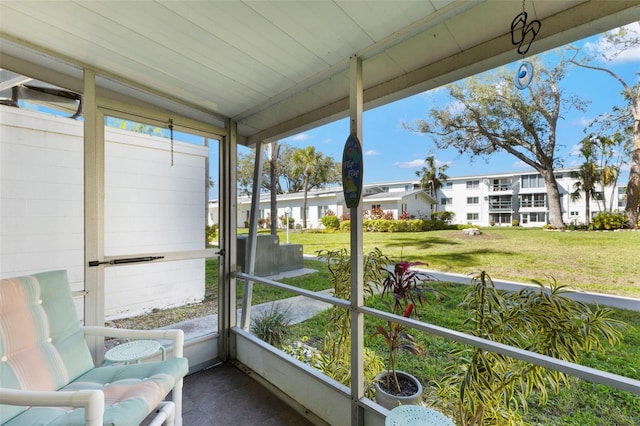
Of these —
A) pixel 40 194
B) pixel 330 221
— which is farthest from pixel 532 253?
pixel 40 194

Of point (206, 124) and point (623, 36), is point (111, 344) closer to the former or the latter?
point (206, 124)

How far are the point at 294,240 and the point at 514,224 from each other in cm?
224

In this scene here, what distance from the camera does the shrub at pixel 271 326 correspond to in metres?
2.90

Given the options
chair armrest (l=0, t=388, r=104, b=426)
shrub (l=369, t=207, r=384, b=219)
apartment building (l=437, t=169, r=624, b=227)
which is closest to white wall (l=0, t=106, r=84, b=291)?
chair armrest (l=0, t=388, r=104, b=426)

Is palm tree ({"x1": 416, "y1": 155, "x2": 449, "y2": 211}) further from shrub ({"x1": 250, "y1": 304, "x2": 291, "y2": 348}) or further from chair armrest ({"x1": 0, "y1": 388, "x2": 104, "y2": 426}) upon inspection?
chair armrest ({"x1": 0, "y1": 388, "x2": 104, "y2": 426})

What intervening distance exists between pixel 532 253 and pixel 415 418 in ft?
4.34

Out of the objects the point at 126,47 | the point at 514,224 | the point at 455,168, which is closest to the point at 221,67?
the point at 126,47

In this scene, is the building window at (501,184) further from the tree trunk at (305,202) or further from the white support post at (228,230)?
the white support post at (228,230)

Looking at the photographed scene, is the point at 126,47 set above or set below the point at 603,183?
above

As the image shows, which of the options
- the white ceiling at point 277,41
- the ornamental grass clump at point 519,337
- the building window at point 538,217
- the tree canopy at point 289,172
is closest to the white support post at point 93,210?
the white ceiling at point 277,41

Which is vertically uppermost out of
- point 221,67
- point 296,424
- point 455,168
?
point 221,67

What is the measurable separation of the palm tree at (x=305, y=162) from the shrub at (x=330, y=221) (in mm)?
370

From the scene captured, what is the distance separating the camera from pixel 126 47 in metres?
1.75

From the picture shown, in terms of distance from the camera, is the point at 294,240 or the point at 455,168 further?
the point at 294,240
